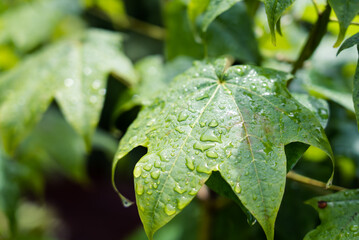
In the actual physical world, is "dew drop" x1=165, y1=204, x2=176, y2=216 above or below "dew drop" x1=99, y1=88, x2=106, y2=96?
above

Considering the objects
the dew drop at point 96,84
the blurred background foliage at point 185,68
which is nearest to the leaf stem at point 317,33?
the blurred background foliage at point 185,68

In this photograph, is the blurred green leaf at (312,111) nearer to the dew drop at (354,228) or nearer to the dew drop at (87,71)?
the dew drop at (354,228)

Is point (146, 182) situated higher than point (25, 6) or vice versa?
point (146, 182)

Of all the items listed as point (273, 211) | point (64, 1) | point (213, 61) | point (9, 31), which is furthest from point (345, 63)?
point (9, 31)

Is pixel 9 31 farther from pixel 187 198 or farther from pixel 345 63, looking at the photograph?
pixel 345 63

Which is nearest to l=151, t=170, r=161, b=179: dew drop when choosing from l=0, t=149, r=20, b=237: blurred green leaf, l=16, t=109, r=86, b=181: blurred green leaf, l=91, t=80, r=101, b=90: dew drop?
l=91, t=80, r=101, b=90: dew drop

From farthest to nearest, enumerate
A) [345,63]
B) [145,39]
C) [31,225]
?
[145,39] → [31,225] → [345,63]

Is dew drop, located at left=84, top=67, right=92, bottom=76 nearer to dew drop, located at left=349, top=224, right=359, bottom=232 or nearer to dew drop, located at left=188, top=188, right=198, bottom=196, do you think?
dew drop, located at left=188, top=188, right=198, bottom=196

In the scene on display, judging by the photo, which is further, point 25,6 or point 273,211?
point 25,6
